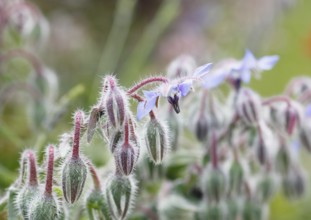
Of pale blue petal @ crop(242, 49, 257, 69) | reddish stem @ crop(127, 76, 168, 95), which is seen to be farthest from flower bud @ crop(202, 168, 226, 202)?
reddish stem @ crop(127, 76, 168, 95)

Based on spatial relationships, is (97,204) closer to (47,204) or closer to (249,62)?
(47,204)

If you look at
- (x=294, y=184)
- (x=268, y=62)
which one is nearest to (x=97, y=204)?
(x=268, y=62)

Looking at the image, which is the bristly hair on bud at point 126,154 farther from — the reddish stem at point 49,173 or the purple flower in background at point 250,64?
the purple flower in background at point 250,64

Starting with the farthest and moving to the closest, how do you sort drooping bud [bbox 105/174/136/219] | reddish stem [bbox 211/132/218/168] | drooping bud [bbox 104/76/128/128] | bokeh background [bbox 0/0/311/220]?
bokeh background [bbox 0/0/311/220] → reddish stem [bbox 211/132/218/168] → drooping bud [bbox 105/174/136/219] → drooping bud [bbox 104/76/128/128]

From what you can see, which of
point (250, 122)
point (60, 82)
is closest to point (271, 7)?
point (60, 82)

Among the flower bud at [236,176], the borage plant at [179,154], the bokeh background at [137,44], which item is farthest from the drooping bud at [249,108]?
the bokeh background at [137,44]

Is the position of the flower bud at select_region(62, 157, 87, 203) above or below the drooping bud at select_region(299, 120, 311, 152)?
below

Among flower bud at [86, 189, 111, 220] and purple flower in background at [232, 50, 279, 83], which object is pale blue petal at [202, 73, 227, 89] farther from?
flower bud at [86, 189, 111, 220]
